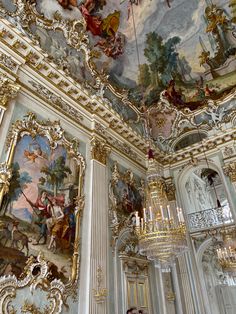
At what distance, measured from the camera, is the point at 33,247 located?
546 cm

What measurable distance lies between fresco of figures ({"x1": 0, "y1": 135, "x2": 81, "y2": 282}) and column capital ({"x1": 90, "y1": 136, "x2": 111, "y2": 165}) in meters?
1.24

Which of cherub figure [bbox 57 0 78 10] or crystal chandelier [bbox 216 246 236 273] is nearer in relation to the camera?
crystal chandelier [bbox 216 246 236 273]

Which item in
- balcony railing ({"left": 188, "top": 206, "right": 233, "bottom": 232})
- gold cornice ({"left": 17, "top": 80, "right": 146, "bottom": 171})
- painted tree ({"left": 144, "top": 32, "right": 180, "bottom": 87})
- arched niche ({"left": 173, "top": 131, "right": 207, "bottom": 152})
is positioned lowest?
balcony railing ({"left": 188, "top": 206, "right": 233, "bottom": 232})

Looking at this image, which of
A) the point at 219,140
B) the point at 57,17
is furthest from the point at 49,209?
the point at 219,140

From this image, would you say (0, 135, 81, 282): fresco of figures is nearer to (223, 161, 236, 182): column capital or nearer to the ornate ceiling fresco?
the ornate ceiling fresco

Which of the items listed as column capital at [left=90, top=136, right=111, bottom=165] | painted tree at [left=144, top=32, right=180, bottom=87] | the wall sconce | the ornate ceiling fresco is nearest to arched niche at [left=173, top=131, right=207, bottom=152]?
the ornate ceiling fresco

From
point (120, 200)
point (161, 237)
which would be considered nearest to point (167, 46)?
point (120, 200)

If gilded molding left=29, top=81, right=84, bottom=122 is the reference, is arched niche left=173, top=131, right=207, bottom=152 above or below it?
above

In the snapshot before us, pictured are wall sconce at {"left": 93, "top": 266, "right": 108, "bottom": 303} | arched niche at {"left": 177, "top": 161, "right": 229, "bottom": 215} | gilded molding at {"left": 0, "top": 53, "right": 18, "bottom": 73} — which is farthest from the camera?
arched niche at {"left": 177, "top": 161, "right": 229, "bottom": 215}

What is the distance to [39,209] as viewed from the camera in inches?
235

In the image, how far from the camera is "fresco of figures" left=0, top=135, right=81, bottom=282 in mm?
5152

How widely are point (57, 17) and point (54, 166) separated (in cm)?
543

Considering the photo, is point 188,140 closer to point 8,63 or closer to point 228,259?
point 228,259

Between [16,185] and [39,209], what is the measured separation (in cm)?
78
